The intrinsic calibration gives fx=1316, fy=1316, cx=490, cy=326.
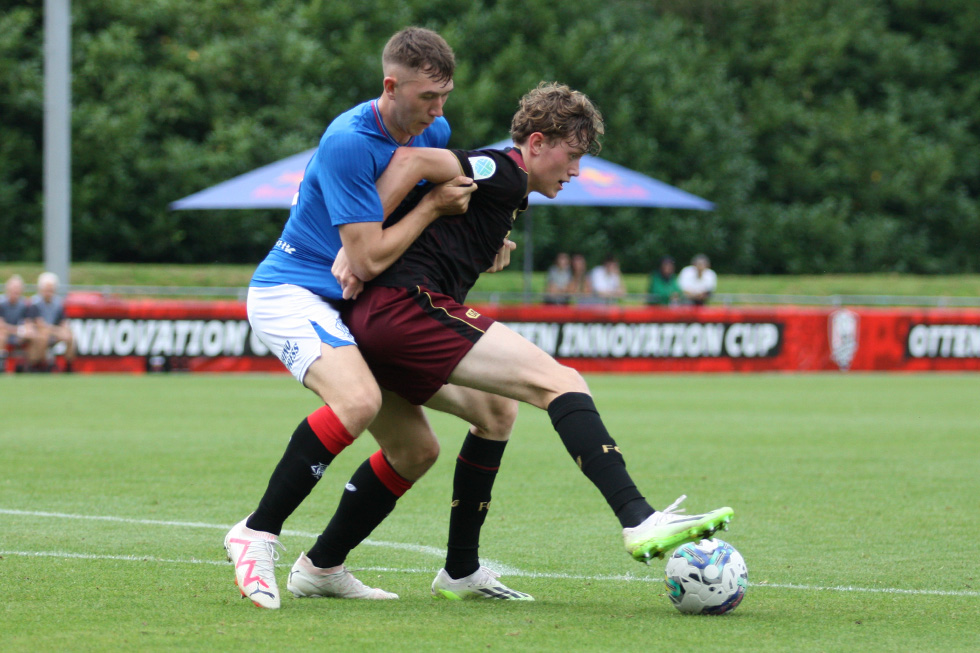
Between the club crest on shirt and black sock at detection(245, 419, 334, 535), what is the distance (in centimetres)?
100

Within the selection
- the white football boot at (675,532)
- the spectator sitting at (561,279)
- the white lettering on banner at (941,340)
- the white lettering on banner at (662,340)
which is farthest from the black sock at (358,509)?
the spectator sitting at (561,279)

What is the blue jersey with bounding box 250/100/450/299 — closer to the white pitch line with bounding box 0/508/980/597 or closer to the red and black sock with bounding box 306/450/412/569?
the red and black sock with bounding box 306/450/412/569

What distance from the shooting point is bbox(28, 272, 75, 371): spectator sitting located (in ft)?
56.0

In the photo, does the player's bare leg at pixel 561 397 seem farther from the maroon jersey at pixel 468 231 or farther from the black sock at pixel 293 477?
the black sock at pixel 293 477

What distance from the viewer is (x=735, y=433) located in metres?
11.2

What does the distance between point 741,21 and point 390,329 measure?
40.0 m

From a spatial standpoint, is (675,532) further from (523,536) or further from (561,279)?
(561,279)

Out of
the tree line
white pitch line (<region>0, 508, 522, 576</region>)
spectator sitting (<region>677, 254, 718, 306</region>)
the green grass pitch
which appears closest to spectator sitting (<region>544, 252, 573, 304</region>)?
spectator sitting (<region>677, 254, 718, 306</region>)

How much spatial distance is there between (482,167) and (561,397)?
0.85 metres

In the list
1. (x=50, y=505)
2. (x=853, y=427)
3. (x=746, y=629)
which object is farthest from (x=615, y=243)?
(x=746, y=629)

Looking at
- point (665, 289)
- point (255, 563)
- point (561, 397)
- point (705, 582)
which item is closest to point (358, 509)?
point (255, 563)

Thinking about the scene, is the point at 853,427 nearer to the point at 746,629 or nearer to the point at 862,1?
the point at 746,629

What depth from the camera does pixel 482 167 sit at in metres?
4.45

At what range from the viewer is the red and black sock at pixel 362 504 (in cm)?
468
